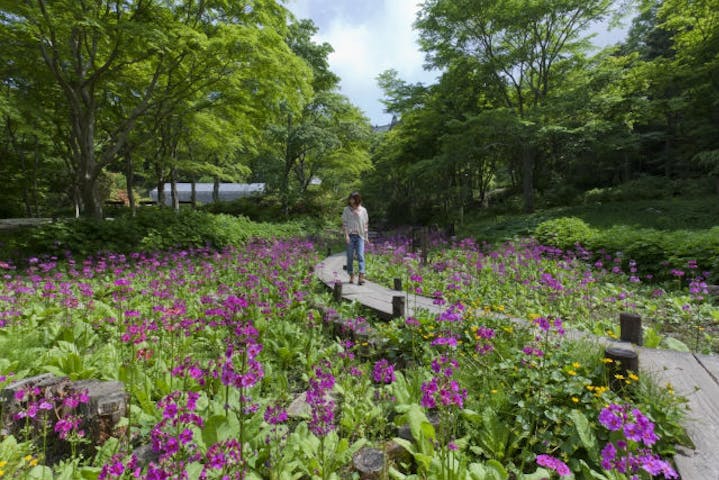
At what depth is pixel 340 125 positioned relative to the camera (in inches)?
876

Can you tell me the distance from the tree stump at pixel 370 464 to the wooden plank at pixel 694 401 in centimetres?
176

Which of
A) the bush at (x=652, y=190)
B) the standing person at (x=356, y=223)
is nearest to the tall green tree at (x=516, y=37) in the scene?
the bush at (x=652, y=190)

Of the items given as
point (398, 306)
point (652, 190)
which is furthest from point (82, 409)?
point (652, 190)

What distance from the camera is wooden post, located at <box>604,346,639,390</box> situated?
8.68 feet

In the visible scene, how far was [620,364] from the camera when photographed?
2662mm

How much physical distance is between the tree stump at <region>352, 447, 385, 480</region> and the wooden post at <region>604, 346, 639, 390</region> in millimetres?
1830

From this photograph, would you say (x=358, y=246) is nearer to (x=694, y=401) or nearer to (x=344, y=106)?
(x=694, y=401)

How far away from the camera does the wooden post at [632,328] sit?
3.77 metres

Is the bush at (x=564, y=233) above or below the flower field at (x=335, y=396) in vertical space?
above

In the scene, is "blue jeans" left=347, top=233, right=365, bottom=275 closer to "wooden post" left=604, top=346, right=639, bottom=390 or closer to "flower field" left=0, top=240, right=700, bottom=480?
"flower field" left=0, top=240, right=700, bottom=480

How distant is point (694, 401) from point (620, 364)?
0.60 m

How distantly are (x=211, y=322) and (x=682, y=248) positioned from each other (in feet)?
30.1

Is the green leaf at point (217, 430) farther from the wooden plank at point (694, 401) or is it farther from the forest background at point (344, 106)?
the forest background at point (344, 106)

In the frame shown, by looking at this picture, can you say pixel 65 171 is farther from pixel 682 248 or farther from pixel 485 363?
pixel 682 248
